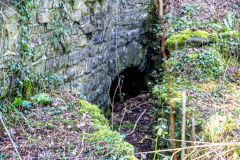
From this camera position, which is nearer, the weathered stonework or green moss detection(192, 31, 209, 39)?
the weathered stonework

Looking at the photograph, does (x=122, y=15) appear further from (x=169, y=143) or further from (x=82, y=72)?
(x=169, y=143)

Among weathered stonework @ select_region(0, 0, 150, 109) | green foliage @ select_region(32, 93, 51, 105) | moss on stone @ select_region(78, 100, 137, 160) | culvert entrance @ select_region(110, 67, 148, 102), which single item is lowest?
culvert entrance @ select_region(110, 67, 148, 102)

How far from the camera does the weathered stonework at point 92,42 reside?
3.15 metres

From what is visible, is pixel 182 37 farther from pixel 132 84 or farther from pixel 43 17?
pixel 43 17

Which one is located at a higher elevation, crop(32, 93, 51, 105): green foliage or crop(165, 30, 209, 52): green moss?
crop(165, 30, 209, 52): green moss

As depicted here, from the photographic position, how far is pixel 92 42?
170 inches

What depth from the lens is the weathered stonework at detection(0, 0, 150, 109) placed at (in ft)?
10.3

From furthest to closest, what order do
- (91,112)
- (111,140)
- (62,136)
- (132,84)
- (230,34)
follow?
(132,84) → (230,34) → (91,112) → (62,136) → (111,140)

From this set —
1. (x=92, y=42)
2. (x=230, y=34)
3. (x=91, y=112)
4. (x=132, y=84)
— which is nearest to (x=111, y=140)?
(x=91, y=112)

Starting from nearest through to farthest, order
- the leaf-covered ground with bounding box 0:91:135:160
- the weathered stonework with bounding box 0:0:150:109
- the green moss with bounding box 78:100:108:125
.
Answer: the leaf-covered ground with bounding box 0:91:135:160
the green moss with bounding box 78:100:108:125
the weathered stonework with bounding box 0:0:150:109

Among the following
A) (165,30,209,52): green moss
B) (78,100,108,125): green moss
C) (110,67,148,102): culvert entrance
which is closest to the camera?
(78,100,108,125): green moss

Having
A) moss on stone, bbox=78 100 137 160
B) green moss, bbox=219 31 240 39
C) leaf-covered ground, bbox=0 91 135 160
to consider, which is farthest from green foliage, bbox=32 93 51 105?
green moss, bbox=219 31 240 39

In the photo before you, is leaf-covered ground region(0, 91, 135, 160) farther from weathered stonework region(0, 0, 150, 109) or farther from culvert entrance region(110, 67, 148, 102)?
culvert entrance region(110, 67, 148, 102)

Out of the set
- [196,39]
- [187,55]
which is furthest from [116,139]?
[196,39]
